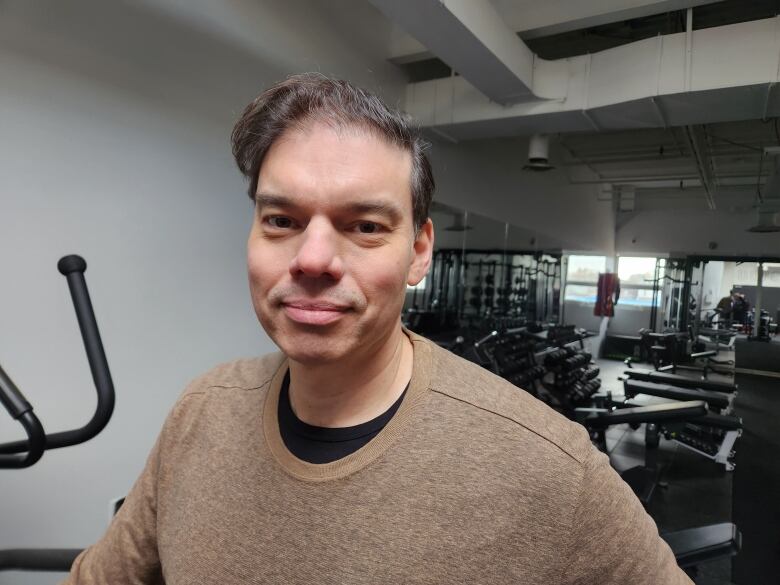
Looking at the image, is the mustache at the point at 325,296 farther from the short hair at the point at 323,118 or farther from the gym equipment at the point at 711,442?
the gym equipment at the point at 711,442

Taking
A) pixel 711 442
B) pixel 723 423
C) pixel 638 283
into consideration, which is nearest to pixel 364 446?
pixel 723 423

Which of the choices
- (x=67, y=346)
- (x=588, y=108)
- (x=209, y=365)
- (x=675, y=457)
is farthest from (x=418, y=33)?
(x=675, y=457)

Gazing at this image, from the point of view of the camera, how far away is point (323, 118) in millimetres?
586

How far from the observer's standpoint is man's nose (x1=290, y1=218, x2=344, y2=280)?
51cm

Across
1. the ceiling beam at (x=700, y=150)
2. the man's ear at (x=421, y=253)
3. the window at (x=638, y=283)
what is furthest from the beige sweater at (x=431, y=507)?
the window at (x=638, y=283)

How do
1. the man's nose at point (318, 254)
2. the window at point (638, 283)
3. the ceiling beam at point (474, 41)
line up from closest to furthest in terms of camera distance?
the man's nose at point (318, 254) < the ceiling beam at point (474, 41) < the window at point (638, 283)

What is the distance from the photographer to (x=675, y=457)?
12.1ft

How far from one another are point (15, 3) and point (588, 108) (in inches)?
89.7

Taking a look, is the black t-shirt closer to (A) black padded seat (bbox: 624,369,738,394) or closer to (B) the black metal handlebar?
(B) the black metal handlebar

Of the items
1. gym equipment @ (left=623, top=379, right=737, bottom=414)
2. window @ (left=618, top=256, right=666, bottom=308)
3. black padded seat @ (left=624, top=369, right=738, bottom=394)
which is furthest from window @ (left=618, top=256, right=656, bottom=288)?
gym equipment @ (left=623, top=379, right=737, bottom=414)

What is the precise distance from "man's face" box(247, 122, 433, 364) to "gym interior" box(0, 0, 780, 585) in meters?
0.40

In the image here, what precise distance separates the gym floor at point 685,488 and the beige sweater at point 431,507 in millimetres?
2103

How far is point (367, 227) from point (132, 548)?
569 millimetres

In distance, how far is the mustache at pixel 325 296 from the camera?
1.70 feet
